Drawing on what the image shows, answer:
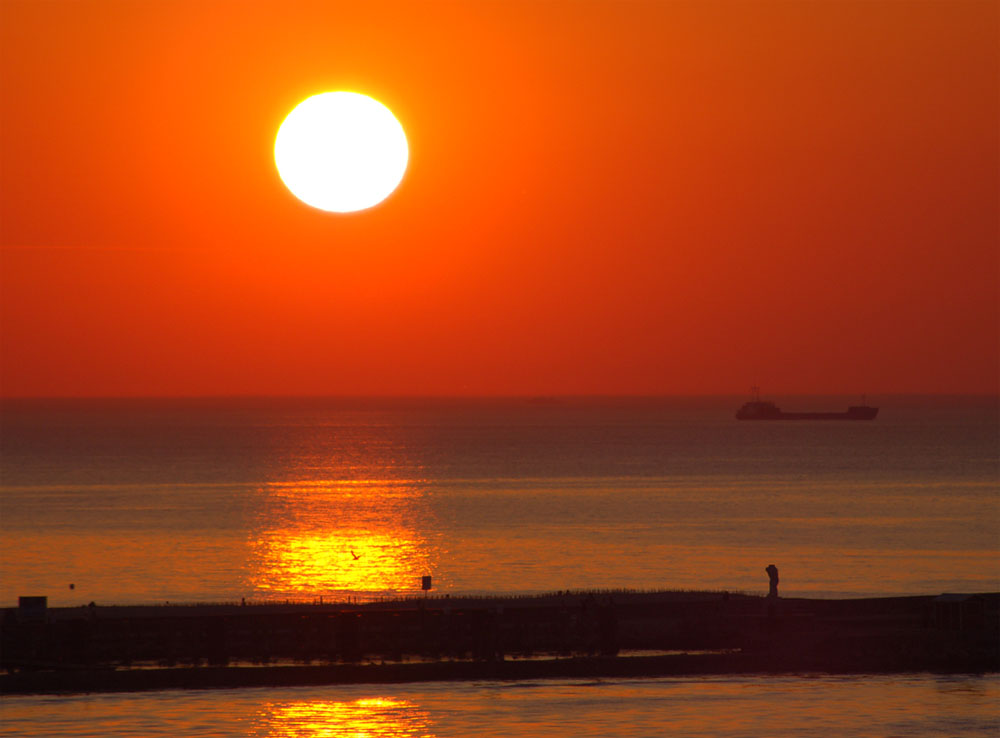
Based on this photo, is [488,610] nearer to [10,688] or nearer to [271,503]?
[10,688]

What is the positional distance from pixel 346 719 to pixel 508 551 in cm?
4609

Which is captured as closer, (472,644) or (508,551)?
(472,644)

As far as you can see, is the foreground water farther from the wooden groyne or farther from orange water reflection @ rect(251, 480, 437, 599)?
orange water reflection @ rect(251, 480, 437, 599)

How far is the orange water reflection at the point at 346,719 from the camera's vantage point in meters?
35.2

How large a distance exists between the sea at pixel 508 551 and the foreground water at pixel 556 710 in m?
0.09

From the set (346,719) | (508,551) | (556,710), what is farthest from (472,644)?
(508,551)

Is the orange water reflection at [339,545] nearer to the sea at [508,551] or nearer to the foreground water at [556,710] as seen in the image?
the sea at [508,551]

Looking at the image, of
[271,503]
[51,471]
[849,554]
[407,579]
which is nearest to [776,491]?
[271,503]

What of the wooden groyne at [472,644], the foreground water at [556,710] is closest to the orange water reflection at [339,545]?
the wooden groyne at [472,644]

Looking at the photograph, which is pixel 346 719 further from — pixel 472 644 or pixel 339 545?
pixel 339 545

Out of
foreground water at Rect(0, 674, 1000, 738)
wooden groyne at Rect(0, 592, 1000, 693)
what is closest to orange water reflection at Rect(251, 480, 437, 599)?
wooden groyne at Rect(0, 592, 1000, 693)

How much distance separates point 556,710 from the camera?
37.6 m

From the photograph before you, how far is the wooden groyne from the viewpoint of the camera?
136ft

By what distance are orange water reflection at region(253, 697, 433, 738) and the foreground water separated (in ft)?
0.13
